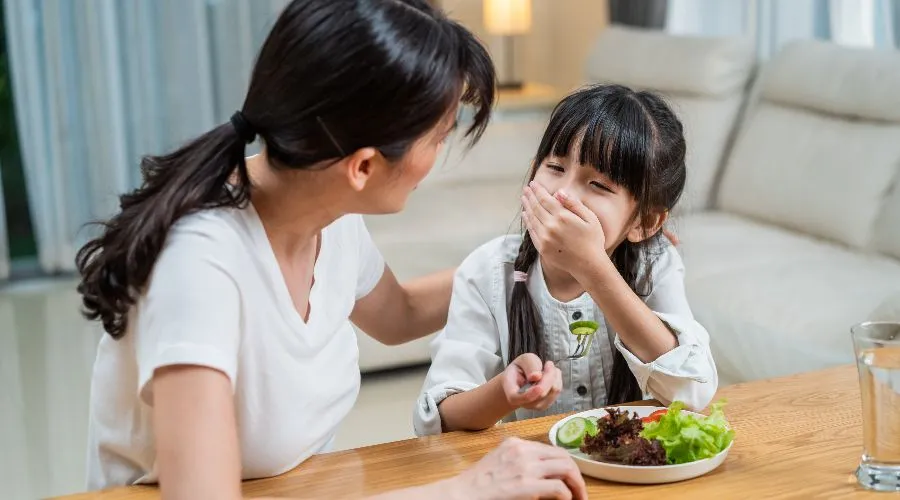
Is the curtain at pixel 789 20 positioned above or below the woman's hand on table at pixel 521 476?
above

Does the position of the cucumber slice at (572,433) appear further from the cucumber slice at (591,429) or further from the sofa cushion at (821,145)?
the sofa cushion at (821,145)

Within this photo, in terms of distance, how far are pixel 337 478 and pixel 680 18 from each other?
12.7ft

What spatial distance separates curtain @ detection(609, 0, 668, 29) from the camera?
16.3 ft

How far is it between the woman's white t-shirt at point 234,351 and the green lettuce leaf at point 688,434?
393 mm

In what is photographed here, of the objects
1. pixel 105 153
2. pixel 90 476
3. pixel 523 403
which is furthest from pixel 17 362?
pixel 523 403

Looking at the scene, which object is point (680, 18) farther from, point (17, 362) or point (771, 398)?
point (771, 398)

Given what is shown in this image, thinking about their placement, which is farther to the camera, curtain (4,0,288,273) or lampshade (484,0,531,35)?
lampshade (484,0,531,35)

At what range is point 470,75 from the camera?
4.15ft

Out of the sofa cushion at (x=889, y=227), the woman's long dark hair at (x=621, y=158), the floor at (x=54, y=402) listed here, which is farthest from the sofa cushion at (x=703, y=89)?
the woman's long dark hair at (x=621, y=158)

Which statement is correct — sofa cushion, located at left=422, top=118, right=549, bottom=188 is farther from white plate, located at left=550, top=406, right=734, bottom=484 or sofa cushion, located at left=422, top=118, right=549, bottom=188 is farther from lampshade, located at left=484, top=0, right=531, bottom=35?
white plate, located at left=550, top=406, right=734, bottom=484

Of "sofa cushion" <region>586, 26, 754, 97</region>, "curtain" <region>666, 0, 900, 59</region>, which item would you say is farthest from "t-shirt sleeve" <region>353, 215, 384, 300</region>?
"curtain" <region>666, 0, 900, 59</region>

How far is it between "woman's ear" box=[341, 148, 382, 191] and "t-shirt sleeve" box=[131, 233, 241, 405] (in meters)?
0.16

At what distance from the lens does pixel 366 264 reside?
162cm

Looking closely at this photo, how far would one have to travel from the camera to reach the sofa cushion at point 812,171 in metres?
3.20
